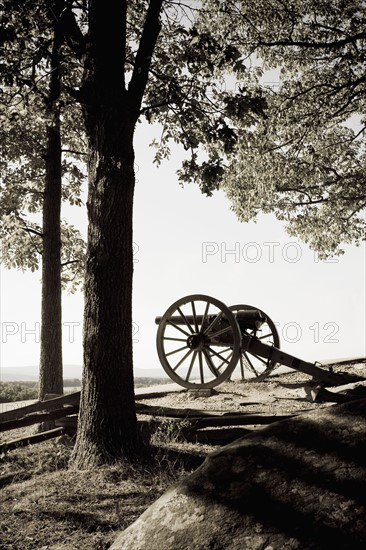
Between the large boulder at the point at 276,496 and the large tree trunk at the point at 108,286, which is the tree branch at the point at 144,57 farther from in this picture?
the large boulder at the point at 276,496

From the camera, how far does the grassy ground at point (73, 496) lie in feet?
13.6

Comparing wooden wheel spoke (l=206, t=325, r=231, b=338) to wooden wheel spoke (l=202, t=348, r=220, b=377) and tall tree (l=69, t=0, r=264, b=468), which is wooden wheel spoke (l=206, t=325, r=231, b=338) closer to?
wooden wheel spoke (l=202, t=348, r=220, b=377)

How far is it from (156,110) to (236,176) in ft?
27.3

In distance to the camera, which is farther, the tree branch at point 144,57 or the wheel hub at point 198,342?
the wheel hub at point 198,342

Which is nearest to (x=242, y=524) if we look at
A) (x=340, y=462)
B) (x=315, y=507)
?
(x=315, y=507)

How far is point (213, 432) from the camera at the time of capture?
6789mm

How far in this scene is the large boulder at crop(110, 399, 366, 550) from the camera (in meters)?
2.15

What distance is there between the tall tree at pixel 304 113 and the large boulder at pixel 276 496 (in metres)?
9.89

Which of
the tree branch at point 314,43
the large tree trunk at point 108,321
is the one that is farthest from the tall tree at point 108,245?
the tree branch at point 314,43

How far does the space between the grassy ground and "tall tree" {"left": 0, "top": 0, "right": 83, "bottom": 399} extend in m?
3.27

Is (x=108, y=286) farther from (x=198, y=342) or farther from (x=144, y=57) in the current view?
(x=198, y=342)

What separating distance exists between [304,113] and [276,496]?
45.9 feet

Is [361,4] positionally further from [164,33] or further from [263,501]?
[263,501]

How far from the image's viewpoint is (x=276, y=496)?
7.70ft
